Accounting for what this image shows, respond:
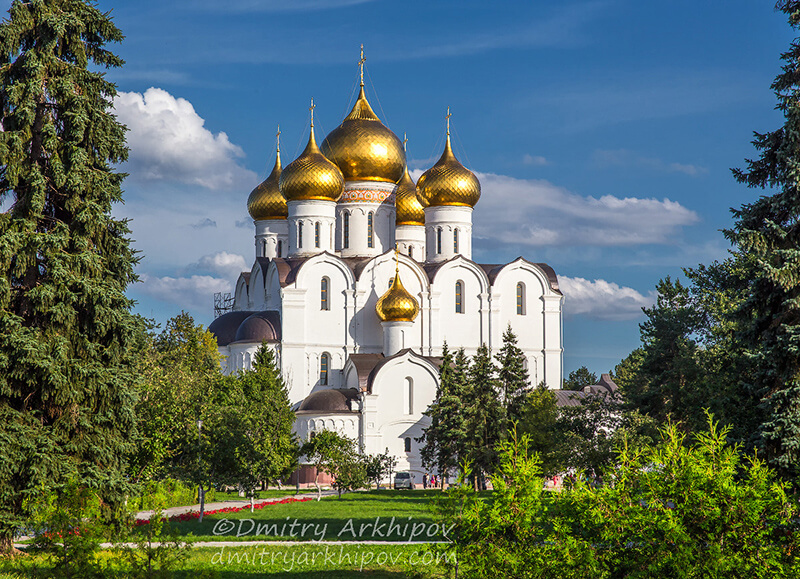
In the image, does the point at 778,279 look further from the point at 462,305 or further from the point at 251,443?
the point at 462,305

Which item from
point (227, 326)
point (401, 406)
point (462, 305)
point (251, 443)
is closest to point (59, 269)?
point (251, 443)

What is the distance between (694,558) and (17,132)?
1100 cm

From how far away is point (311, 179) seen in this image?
47.1 meters

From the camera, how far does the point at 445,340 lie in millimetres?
46562

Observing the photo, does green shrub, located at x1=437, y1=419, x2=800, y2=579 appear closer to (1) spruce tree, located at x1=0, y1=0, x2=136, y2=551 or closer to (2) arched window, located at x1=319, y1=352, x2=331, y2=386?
(1) spruce tree, located at x1=0, y1=0, x2=136, y2=551

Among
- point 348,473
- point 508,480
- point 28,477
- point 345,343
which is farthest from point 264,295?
point 508,480

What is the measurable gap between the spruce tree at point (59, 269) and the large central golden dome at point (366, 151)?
3405cm

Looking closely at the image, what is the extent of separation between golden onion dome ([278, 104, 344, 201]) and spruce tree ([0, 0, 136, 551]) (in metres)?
31.9

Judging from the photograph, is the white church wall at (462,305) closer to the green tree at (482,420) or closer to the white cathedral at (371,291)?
the white cathedral at (371,291)

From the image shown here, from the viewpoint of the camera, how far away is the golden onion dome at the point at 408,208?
5075cm

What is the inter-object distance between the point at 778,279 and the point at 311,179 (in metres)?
35.8

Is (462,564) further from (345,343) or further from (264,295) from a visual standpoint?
(264,295)

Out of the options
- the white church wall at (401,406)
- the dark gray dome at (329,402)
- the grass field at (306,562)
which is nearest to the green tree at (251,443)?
the grass field at (306,562)

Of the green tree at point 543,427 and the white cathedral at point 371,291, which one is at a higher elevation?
the white cathedral at point 371,291
